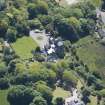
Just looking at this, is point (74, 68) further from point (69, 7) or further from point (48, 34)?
point (69, 7)

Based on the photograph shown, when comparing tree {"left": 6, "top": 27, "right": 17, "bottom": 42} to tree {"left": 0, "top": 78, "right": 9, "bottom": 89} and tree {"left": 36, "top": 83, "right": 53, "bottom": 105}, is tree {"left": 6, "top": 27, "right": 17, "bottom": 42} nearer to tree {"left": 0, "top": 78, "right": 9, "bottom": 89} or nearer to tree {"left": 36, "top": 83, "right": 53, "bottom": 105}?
tree {"left": 0, "top": 78, "right": 9, "bottom": 89}

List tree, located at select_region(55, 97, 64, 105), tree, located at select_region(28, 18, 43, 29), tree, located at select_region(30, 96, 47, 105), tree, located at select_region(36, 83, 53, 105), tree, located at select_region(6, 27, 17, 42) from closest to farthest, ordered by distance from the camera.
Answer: tree, located at select_region(30, 96, 47, 105)
tree, located at select_region(36, 83, 53, 105)
tree, located at select_region(55, 97, 64, 105)
tree, located at select_region(6, 27, 17, 42)
tree, located at select_region(28, 18, 43, 29)

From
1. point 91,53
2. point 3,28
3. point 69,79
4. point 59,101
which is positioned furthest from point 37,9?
point 59,101

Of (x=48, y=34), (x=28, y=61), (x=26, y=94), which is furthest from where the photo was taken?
(x=48, y=34)

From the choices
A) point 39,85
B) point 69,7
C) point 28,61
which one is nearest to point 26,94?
point 39,85

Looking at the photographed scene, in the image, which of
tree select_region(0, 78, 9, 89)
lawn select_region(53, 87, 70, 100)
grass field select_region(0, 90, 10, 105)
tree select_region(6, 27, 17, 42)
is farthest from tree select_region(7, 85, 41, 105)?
tree select_region(6, 27, 17, 42)
